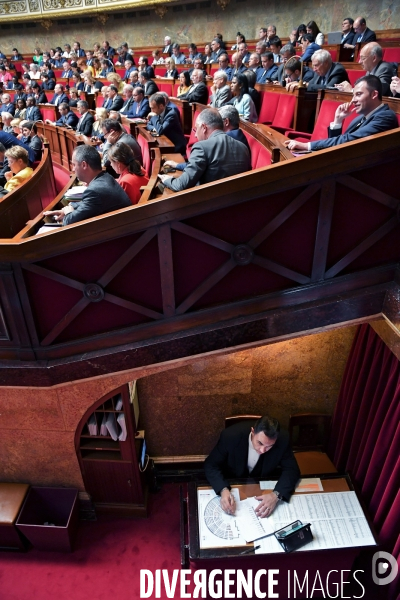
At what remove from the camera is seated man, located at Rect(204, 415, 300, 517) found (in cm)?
247

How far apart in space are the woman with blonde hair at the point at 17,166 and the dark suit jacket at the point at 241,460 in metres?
2.82

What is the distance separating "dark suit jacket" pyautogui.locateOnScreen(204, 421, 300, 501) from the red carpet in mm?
730

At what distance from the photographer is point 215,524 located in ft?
7.90

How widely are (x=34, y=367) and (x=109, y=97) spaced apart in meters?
5.07

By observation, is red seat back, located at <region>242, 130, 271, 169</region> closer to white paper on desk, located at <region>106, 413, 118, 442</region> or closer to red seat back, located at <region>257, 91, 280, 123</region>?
red seat back, located at <region>257, 91, 280, 123</region>

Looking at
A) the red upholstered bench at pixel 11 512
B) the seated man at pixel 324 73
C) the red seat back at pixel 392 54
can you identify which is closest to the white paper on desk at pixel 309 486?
the red upholstered bench at pixel 11 512

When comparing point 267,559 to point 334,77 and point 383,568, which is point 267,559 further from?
point 334,77

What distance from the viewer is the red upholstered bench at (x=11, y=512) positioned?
8.98 feet

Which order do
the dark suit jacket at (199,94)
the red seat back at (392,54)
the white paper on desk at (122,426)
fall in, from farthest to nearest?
the dark suit jacket at (199,94), the red seat back at (392,54), the white paper on desk at (122,426)

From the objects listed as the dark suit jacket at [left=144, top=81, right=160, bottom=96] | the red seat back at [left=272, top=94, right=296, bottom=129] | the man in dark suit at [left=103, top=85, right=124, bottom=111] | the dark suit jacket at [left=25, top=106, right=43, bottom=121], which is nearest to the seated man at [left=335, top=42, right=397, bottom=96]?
the red seat back at [left=272, top=94, right=296, bottom=129]

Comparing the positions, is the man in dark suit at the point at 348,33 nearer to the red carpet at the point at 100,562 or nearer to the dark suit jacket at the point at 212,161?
the dark suit jacket at the point at 212,161

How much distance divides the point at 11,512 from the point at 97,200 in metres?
2.13

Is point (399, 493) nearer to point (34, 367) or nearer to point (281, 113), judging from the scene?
point (34, 367)

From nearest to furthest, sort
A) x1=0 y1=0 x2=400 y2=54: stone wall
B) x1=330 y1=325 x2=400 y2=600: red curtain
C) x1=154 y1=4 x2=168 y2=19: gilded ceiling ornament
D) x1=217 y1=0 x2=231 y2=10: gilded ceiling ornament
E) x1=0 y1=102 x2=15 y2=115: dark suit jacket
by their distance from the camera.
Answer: x1=330 y1=325 x2=400 y2=600: red curtain → x1=0 y1=0 x2=400 y2=54: stone wall → x1=0 y1=102 x2=15 y2=115: dark suit jacket → x1=217 y1=0 x2=231 y2=10: gilded ceiling ornament → x1=154 y1=4 x2=168 y2=19: gilded ceiling ornament
